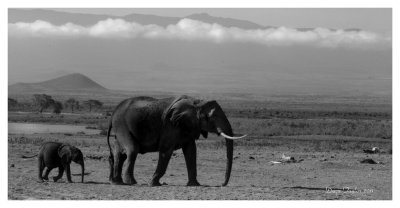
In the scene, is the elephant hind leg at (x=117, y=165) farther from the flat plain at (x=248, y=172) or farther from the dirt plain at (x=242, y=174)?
the dirt plain at (x=242, y=174)

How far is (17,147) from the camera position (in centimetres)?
3019

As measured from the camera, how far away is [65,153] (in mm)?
19922

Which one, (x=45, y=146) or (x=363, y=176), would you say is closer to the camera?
(x=45, y=146)

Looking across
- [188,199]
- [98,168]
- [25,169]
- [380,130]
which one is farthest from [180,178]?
[380,130]

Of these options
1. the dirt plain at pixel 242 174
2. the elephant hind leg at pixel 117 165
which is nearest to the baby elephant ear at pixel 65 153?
the dirt plain at pixel 242 174

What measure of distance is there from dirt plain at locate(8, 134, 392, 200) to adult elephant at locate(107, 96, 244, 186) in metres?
0.69

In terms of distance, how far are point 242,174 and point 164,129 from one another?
5.58 m

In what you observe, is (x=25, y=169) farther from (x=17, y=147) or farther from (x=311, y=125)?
(x=311, y=125)

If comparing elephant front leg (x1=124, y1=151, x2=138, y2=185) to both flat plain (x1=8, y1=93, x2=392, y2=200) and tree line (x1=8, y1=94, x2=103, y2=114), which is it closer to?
flat plain (x1=8, y1=93, x2=392, y2=200)

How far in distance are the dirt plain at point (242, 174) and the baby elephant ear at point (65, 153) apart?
2.22 ft

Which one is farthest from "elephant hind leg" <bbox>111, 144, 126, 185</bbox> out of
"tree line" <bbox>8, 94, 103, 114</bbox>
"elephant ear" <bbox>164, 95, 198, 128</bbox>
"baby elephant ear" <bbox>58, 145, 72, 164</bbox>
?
"tree line" <bbox>8, 94, 103, 114</bbox>

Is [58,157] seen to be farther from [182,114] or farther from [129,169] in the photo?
[182,114]

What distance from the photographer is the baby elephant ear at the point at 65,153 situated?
19.8m
